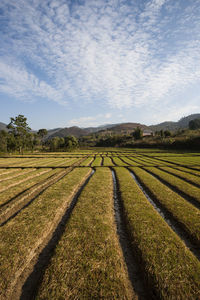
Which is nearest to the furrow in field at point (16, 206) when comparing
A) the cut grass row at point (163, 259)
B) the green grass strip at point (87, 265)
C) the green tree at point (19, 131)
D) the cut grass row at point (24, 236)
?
the cut grass row at point (24, 236)

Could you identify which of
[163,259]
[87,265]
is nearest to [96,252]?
[87,265]

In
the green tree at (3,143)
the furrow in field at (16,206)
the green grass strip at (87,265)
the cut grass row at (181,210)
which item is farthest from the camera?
the green tree at (3,143)

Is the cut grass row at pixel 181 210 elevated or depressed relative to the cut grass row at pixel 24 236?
depressed

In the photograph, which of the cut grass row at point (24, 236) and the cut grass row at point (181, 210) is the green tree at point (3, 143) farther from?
the cut grass row at point (181, 210)

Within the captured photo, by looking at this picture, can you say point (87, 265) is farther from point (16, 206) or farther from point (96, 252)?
point (16, 206)

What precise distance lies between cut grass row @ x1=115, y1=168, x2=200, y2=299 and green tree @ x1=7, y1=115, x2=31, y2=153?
94.3 metres

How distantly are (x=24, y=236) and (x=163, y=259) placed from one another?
7419mm

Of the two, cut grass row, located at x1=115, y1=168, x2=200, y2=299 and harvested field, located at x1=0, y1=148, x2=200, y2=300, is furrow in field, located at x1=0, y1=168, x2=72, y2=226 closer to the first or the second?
harvested field, located at x1=0, y1=148, x2=200, y2=300

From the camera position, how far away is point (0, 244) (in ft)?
21.7

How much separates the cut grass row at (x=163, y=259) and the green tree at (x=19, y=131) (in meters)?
94.3

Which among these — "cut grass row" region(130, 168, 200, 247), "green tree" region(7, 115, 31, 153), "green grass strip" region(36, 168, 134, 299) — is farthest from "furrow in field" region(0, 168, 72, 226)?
"green tree" region(7, 115, 31, 153)

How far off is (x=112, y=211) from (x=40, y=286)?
6654 millimetres

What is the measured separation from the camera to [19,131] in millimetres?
87750

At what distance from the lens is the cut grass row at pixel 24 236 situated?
5.09m
